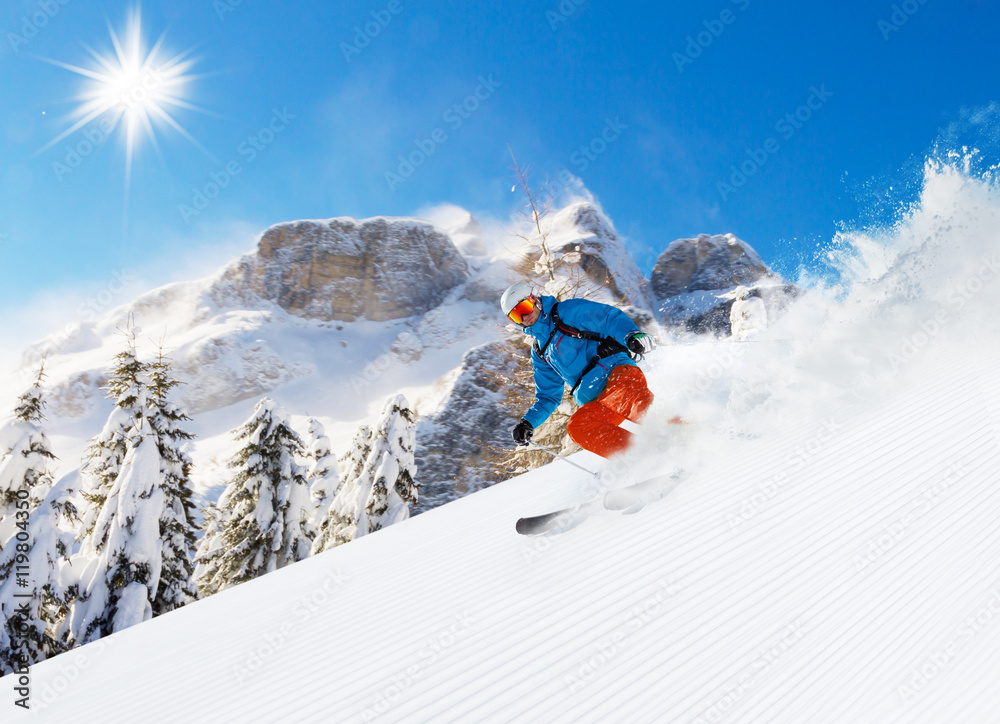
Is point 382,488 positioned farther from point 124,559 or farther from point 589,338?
point 589,338

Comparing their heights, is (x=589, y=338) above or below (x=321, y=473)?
below

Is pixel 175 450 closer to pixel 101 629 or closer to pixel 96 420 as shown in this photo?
pixel 101 629

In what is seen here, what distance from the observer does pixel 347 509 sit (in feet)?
40.6

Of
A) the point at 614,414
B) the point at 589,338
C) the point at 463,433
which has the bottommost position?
the point at 614,414

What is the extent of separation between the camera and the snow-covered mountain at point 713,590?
6.27ft

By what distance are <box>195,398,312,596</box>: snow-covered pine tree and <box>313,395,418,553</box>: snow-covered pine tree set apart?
94 centimetres

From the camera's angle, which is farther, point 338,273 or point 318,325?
point 338,273

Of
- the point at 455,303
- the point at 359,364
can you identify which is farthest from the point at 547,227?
the point at 455,303

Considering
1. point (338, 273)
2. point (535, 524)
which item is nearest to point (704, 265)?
point (338, 273)

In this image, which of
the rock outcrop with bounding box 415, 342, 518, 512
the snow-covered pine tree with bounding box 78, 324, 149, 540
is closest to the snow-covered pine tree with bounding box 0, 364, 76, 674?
the snow-covered pine tree with bounding box 78, 324, 149, 540

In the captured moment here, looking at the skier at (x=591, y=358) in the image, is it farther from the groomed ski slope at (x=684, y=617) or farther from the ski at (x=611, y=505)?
the groomed ski slope at (x=684, y=617)

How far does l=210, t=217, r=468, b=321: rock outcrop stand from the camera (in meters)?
74.7

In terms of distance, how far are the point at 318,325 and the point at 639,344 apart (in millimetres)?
74388

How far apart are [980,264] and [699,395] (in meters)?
3.01
